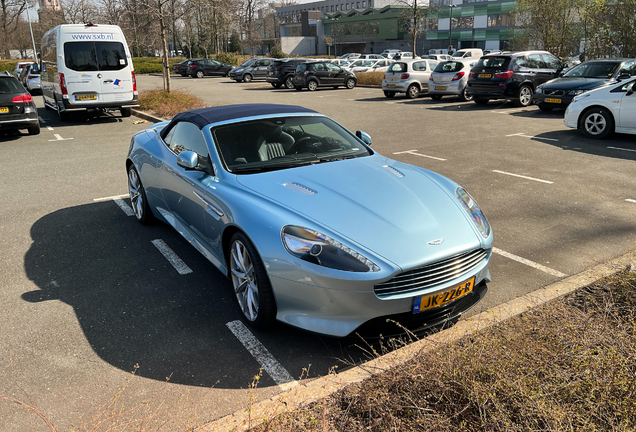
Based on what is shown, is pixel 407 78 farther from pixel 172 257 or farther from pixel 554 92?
pixel 172 257

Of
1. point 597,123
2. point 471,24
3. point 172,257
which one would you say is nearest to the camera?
point 172,257

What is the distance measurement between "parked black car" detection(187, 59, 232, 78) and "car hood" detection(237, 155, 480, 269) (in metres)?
38.1

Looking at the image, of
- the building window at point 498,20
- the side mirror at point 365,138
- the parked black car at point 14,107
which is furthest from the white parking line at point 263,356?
the building window at point 498,20

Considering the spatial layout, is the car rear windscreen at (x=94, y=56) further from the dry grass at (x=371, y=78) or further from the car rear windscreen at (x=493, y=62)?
the dry grass at (x=371, y=78)

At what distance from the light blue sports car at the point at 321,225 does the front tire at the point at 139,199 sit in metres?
1.05

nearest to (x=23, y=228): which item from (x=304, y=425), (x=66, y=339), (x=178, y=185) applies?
(x=178, y=185)

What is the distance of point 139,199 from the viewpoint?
6191 millimetres

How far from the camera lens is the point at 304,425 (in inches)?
102

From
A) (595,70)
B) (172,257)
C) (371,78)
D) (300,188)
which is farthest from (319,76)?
(300,188)

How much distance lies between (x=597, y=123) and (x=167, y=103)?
487 inches

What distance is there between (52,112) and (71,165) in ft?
36.1

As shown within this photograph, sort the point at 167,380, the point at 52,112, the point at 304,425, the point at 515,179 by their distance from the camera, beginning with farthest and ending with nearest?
the point at 52,112 < the point at 515,179 < the point at 167,380 < the point at 304,425

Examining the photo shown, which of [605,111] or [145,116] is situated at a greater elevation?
[605,111]

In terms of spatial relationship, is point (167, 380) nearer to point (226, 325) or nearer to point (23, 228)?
point (226, 325)
